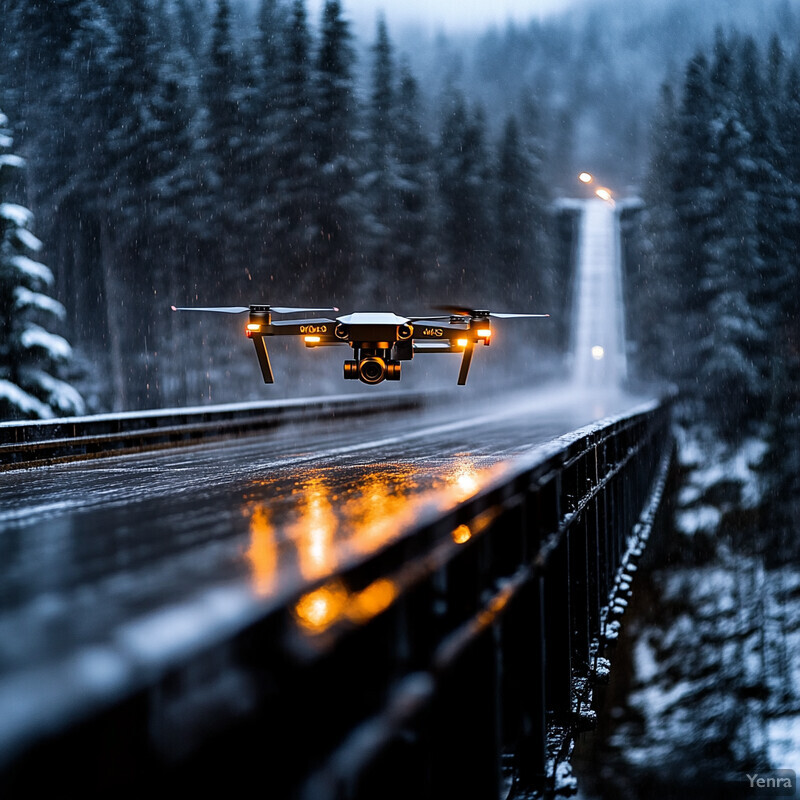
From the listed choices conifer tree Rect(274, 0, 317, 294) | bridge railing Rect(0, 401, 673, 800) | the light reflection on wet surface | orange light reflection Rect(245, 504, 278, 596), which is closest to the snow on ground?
the light reflection on wet surface

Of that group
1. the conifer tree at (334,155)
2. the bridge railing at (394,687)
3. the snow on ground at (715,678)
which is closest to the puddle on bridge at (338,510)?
the bridge railing at (394,687)

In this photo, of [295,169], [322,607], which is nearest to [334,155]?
[295,169]

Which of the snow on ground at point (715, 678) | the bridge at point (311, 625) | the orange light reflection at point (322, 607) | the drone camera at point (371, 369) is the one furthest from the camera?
the drone camera at point (371, 369)

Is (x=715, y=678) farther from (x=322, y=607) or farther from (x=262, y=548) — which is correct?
(x=322, y=607)

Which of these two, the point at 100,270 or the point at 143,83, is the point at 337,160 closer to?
the point at 143,83

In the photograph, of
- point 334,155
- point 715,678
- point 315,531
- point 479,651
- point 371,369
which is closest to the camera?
point 479,651

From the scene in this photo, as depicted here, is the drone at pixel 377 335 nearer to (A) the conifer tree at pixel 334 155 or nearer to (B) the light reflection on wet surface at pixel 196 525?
(B) the light reflection on wet surface at pixel 196 525

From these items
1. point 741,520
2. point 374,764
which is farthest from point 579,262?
point 374,764
